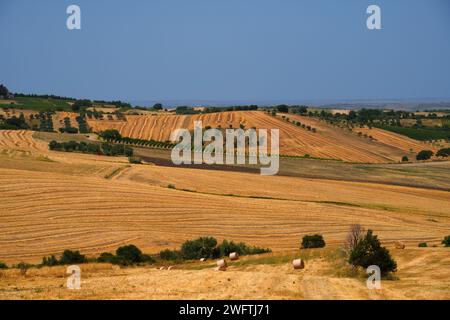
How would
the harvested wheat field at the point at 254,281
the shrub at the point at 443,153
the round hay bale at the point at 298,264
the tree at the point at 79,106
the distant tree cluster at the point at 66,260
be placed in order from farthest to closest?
the tree at the point at 79,106, the shrub at the point at 443,153, the distant tree cluster at the point at 66,260, the round hay bale at the point at 298,264, the harvested wheat field at the point at 254,281

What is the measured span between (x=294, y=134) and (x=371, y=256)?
252 feet

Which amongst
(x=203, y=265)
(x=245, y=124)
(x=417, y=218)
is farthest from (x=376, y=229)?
(x=245, y=124)

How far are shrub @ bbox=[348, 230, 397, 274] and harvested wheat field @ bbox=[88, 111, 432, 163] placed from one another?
6417 centimetres

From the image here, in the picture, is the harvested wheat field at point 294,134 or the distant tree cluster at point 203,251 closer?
the distant tree cluster at point 203,251

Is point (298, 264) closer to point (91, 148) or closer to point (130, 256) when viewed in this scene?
point (130, 256)

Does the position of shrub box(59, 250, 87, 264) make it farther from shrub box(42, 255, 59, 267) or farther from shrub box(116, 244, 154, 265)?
shrub box(116, 244, 154, 265)

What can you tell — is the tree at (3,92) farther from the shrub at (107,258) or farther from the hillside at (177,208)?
the shrub at (107,258)

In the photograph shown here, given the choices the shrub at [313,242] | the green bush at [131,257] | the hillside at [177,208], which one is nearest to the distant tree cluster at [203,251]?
the green bush at [131,257]

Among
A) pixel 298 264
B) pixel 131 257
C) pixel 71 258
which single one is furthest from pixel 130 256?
pixel 298 264

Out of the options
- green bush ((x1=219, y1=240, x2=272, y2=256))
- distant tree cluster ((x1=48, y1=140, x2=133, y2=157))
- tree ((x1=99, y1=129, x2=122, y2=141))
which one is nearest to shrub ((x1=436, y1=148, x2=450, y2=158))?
distant tree cluster ((x1=48, y1=140, x2=133, y2=157))

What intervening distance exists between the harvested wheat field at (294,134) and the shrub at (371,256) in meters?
64.2

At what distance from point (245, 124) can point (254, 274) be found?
83.0m

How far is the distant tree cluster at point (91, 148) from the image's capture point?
77688mm

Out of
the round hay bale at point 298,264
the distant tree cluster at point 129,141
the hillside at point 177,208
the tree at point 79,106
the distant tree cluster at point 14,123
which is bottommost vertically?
the hillside at point 177,208
